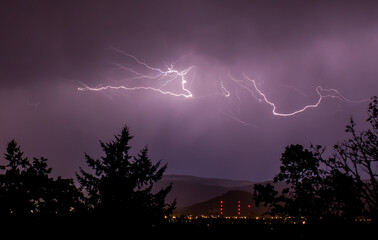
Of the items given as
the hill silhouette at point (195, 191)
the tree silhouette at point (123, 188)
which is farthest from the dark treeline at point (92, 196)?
the hill silhouette at point (195, 191)

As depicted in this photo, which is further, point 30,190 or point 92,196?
point 92,196

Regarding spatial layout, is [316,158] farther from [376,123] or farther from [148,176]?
[148,176]

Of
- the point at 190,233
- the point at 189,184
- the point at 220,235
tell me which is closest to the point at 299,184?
the point at 220,235

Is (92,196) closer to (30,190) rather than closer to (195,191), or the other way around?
(30,190)

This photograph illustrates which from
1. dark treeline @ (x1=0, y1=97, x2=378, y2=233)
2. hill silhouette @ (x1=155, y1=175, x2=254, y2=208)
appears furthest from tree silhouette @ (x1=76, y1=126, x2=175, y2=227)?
hill silhouette @ (x1=155, y1=175, x2=254, y2=208)

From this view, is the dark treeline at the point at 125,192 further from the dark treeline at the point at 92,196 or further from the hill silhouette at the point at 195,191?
the hill silhouette at the point at 195,191

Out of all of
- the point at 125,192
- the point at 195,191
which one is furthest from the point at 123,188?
the point at 195,191
